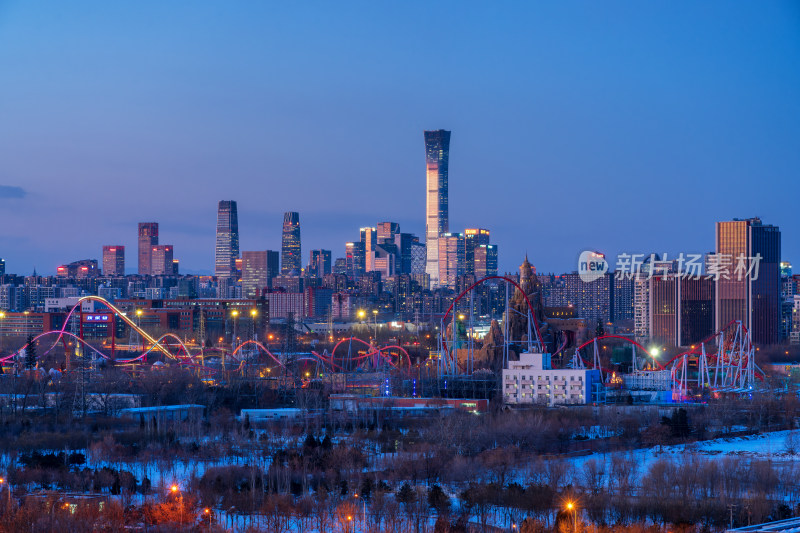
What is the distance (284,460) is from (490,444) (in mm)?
5471

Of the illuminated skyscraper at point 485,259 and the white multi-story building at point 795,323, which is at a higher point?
the illuminated skyscraper at point 485,259

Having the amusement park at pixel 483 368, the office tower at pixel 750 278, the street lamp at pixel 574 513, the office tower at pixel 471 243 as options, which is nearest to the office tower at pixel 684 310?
the office tower at pixel 750 278

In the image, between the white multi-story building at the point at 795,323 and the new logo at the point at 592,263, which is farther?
the new logo at the point at 592,263

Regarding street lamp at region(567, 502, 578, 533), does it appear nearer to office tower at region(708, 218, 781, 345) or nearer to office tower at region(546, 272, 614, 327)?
office tower at region(708, 218, 781, 345)

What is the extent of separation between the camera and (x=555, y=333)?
208ft

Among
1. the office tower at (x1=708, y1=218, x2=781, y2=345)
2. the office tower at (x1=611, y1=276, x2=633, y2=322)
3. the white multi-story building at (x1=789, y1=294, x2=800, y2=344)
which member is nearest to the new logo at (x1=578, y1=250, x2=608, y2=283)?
the office tower at (x1=611, y1=276, x2=633, y2=322)

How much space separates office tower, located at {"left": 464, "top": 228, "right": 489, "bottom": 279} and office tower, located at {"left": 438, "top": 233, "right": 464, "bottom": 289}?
618mm

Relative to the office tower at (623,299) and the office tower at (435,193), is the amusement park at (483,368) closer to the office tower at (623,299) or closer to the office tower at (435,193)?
the office tower at (623,299)

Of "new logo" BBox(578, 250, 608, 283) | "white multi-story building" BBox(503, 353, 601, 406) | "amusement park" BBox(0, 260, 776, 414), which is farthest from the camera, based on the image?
"new logo" BBox(578, 250, 608, 283)

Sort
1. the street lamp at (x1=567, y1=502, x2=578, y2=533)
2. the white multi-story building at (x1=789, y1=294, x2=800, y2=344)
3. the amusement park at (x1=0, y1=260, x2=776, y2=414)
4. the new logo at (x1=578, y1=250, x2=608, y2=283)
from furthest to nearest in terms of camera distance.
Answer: the new logo at (x1=578, y1=250, x2=608, y2=283), the white multi-story building at (x1=789, y1=294, x2=800, y2=344), the amusement park at (x1=0, y1=260, x2=776, y2=414), the street lamp at (x1=567, y1=502, x2=578, y2=533)

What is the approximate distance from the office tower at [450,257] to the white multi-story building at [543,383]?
143672mm

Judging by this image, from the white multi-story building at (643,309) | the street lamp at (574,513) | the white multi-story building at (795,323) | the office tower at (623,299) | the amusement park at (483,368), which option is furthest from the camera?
the office tower at (623,299)

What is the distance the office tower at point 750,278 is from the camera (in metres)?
83.4

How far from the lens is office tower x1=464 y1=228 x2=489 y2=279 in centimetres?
18712
